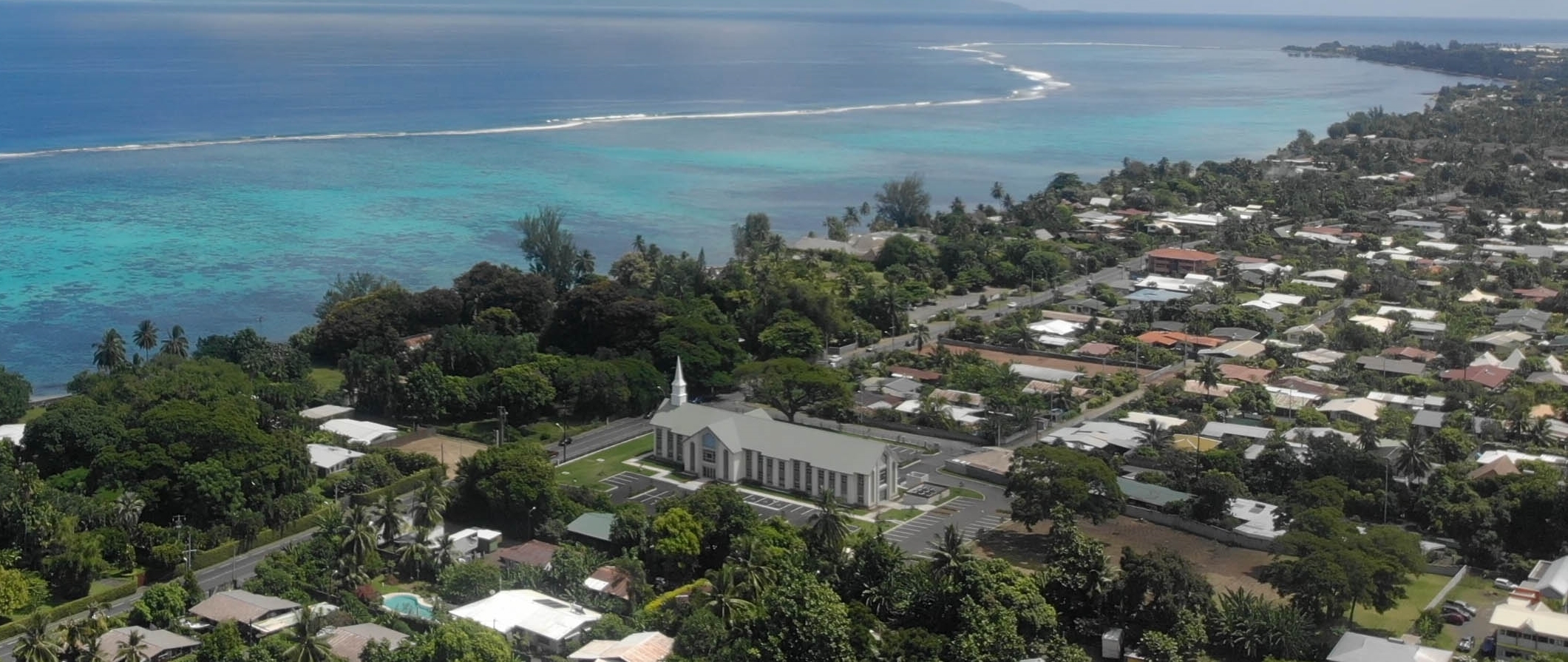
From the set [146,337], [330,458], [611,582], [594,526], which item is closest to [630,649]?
[611,582]

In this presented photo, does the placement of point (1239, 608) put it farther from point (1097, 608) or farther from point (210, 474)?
point (210, 474)

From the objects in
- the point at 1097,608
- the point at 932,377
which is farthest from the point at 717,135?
the point at 1097,608

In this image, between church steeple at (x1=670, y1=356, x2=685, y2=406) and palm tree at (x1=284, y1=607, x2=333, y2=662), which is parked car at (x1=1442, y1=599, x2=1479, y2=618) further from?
palm tree at (x1=284, y1=607, x2=333, y2=662)

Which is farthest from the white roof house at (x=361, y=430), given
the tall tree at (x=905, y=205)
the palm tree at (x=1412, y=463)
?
the tall tree at (x=905, y=205)

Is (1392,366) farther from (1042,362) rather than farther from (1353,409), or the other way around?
(1042,362)

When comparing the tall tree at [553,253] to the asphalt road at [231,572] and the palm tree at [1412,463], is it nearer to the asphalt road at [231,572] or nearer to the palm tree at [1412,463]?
the asphalt road at [231,572]

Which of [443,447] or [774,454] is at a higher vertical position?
[774,454]
